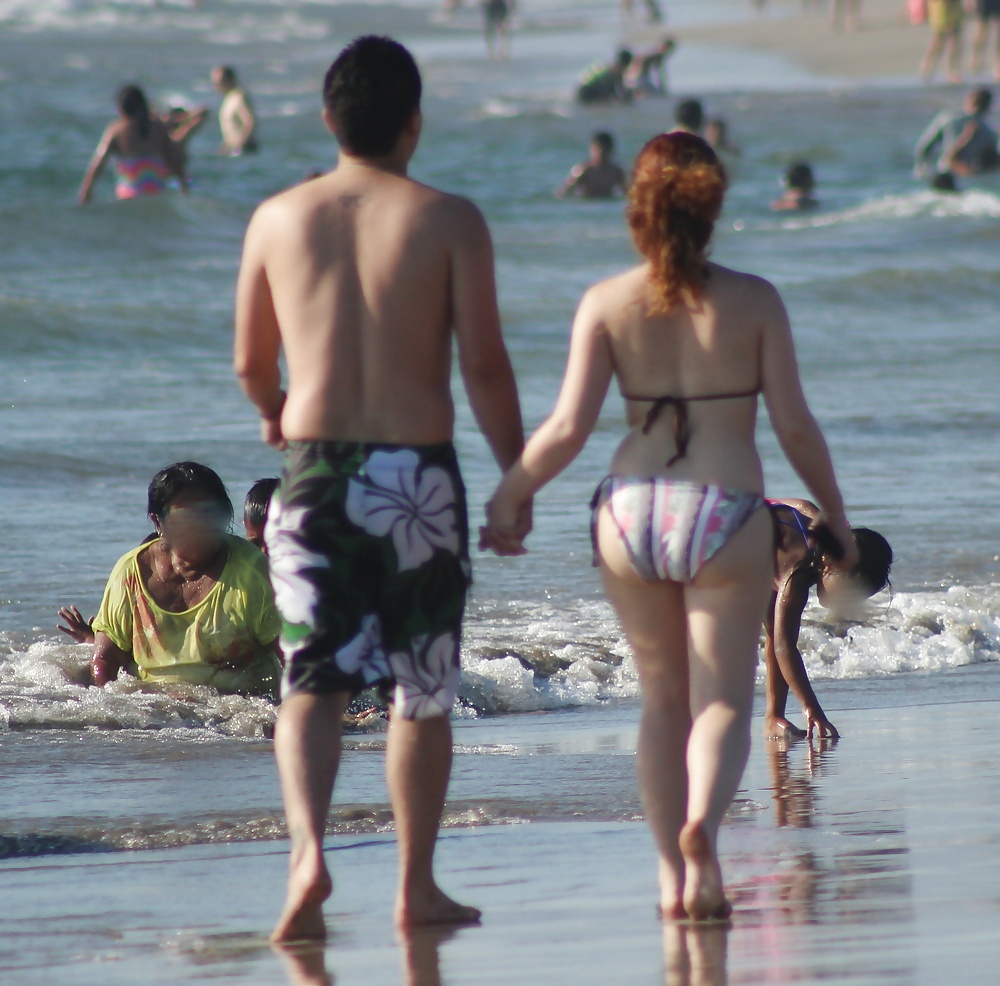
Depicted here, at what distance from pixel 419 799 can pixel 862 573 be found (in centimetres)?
246

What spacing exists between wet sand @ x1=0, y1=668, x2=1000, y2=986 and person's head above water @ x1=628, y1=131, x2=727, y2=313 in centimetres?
113

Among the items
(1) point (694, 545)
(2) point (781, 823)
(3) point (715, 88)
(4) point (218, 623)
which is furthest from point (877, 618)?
(3) point (715, 88)

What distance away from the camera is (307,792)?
11.2ft

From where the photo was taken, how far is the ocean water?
6215 mm

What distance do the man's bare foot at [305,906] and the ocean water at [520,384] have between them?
124 cm

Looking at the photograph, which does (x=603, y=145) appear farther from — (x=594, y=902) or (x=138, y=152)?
(x=594, y=902)

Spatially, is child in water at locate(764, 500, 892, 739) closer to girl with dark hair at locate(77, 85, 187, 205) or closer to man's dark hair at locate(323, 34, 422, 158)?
man's dark hair at locate(323, 34, 422, 158)

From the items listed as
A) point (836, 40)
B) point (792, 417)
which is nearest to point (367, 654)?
point (792, 417)

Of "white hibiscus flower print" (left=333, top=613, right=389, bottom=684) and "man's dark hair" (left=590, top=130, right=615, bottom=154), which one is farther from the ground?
"white hibiscus flower print" (left=333, top=613, right=389, bottom=684)

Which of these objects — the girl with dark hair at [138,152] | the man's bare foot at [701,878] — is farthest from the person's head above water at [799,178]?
the man's bare foot at [701,878]

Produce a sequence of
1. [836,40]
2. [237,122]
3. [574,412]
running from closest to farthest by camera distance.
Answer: [574,412] < [237,122] < [836,40]

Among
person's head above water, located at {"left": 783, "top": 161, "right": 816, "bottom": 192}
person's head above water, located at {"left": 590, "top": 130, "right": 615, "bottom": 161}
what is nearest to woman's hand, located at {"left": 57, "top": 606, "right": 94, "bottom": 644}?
person's head above water, located at {"left": 590, "top": 130, "right": 615, "bottom": 161}

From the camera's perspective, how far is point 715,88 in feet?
152

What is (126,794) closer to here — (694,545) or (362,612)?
(362,612)
